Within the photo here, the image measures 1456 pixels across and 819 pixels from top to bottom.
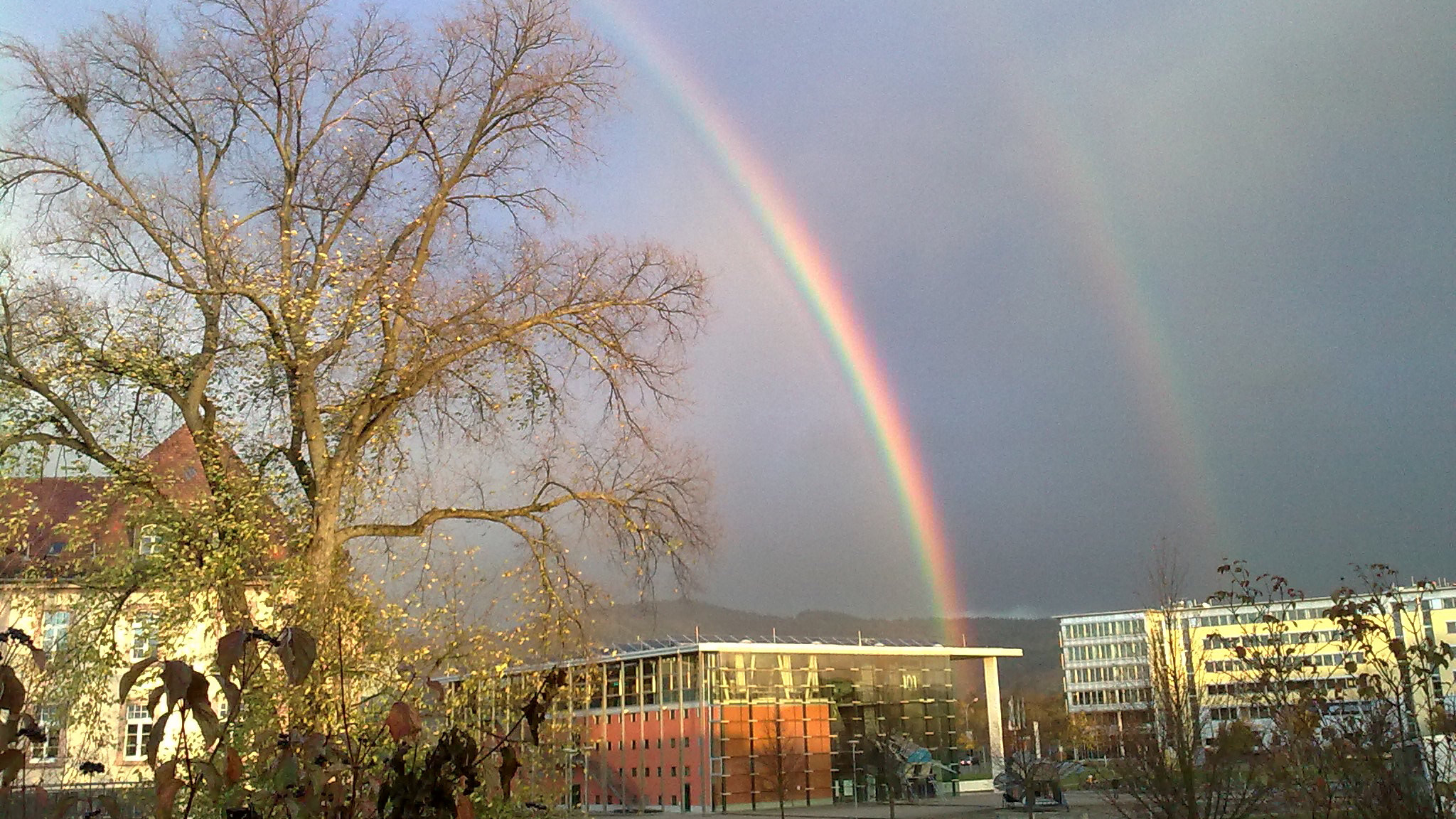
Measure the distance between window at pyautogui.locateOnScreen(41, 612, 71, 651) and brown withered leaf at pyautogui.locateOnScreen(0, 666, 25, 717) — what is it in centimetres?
1276

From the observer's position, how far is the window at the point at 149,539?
15523 millimetres

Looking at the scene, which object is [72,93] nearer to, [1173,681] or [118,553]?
[118,553]

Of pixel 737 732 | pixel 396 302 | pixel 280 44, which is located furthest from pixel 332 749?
pixel 737 732

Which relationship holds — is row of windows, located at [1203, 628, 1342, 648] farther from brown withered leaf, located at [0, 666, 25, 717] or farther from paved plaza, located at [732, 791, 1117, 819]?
paved plaza, located at [732, 791, 1117, 819]

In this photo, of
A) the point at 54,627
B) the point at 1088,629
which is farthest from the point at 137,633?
the point at 1088,629

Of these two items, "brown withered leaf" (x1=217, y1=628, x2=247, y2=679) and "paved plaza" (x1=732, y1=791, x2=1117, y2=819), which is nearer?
"brown withered leaf" (x1=217, y1=628, x2=247, y2=679)

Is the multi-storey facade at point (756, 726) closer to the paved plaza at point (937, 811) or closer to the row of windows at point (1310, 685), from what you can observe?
the paved plaza at point (937, 811)

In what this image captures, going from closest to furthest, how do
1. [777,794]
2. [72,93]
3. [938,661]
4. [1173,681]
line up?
[1173,681] < [72,93] < [777,794] < [938,661]

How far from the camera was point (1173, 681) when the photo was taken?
1666cm

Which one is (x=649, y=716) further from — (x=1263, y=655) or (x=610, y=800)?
(x=1263, y=655)

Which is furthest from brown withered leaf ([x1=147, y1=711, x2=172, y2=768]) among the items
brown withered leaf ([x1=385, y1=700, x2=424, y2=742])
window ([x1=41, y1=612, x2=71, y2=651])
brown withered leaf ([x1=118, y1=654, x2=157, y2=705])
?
window ([x1=41, y1=612, x2=71, y2=651])

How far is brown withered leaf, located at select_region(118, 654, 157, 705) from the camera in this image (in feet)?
10.2

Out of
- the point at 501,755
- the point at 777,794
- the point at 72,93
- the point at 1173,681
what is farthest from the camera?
the point at 777,794

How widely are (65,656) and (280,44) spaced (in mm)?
9875
